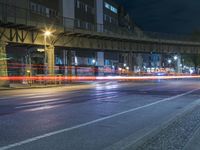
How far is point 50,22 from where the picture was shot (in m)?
53.0

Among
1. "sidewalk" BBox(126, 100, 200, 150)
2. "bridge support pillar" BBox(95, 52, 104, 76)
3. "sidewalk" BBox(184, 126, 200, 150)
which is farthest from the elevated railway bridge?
"sidewalk" BBox(184, 126, 200, 150)

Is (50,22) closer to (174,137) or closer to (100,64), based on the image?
(100,64)

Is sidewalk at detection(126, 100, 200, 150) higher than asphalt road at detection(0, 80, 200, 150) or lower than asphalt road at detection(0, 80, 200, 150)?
higher

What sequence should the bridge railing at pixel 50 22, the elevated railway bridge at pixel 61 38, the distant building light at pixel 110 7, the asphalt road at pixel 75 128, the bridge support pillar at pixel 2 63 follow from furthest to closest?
the distant building light at pixel 110 7
the elevated railway bridge at pixel 61 38
the bridge railing at pixel 50 22
the bridge support pillar at pixel 2 63
the asphalt road at pixel 75 128

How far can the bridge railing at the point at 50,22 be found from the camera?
41.2 meters

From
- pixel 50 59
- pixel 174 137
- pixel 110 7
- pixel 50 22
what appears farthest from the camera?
pixel 110 7

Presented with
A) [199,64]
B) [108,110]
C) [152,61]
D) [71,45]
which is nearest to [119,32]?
[71,45]

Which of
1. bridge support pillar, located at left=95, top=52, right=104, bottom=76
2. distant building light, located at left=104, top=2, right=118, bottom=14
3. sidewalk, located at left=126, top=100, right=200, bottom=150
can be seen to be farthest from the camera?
distant building light, located at left=104, top=2, right=118, bottom=14

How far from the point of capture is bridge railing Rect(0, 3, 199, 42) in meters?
41.2

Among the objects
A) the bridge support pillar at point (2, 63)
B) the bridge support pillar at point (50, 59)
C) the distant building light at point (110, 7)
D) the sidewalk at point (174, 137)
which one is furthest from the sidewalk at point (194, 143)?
the distant building light at point (110, 7)

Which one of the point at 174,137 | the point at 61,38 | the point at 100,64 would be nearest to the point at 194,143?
the point at 174,137

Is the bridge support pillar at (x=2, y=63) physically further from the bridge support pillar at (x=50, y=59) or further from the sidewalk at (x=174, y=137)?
the sidewalk at (x=174, y=137)

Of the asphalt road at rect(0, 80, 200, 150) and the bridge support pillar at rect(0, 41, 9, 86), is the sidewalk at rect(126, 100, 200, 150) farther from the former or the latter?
the bridge support pillar at rect(0, 41, 9, 86)

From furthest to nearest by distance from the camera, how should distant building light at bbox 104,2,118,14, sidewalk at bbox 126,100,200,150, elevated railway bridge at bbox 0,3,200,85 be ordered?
1. distant building light at bbox 104,2,118,14
2. elevated railway bridge at bbox 0,3,200,85
3. sidewalk at bbox 126,100,200,150
